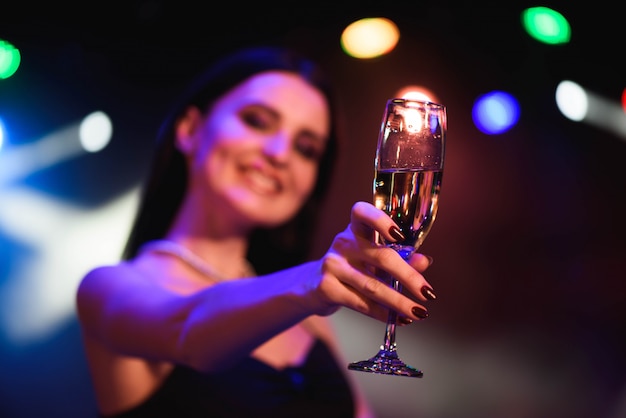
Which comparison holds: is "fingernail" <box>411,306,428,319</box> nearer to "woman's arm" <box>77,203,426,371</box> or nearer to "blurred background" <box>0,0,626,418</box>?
"woman's arm" <box>77,203,426,371</box>

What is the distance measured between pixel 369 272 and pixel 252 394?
142 cm

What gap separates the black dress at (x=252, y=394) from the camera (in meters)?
2.49

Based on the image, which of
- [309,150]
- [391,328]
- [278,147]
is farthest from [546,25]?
[391,328]

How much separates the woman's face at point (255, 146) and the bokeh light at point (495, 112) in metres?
0.99

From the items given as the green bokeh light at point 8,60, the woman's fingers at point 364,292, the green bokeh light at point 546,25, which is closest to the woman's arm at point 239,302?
the woman's fingers at point 364,292

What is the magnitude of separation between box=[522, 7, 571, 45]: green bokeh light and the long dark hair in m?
1.24

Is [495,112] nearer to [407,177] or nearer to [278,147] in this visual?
[278,147]

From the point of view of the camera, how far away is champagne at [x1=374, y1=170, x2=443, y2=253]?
1360 mm

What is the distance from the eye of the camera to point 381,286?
1.31 meters

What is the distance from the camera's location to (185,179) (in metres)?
2.99

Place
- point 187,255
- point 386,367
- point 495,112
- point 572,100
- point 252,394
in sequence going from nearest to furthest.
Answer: point 386,367 < point 252,394 < point 187,255 < point 495,112 < point 572,100

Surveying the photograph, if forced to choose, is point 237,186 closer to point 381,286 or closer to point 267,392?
point 267,392

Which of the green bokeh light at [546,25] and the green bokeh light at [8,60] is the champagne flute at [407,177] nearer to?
the green bokeh light at [8,60]

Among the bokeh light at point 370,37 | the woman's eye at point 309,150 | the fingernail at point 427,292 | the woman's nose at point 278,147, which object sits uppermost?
the bokeh light at point 370,37
